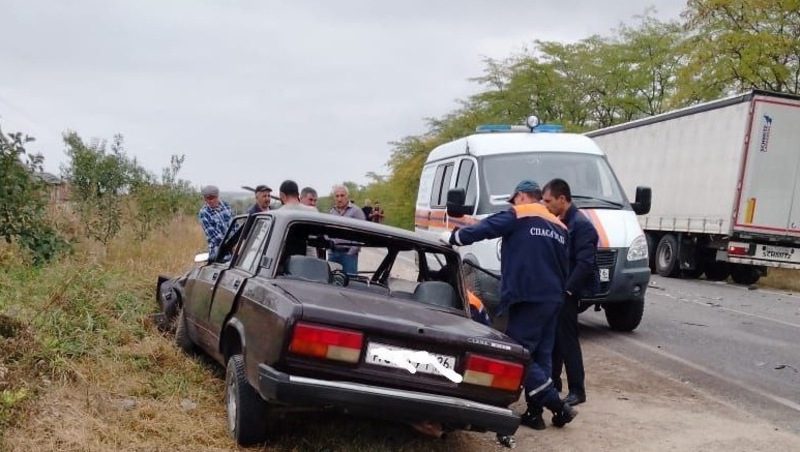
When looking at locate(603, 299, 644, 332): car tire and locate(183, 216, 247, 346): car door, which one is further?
locate(603, 299, 644, 332): car tire

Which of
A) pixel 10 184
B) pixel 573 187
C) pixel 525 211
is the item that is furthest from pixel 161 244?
pixel 525 211

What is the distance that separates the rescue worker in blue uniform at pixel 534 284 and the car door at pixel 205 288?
173cm

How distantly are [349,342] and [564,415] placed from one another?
6.79 ft

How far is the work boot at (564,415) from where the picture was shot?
16.2 feet

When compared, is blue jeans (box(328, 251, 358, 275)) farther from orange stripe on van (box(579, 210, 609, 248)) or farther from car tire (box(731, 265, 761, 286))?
car tire (box(731, 265, 761, 286))

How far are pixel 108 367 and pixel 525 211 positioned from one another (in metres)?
3.16

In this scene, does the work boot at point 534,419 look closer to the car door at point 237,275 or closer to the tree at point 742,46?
the car door at point 237,275

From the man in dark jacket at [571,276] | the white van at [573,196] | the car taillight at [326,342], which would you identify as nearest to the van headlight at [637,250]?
the white van at [573,196]

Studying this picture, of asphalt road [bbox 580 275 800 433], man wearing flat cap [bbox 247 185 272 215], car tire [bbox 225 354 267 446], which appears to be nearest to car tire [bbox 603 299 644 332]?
asphalt road [bbox 580 275 800 433]

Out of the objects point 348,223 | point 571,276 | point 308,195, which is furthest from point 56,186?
point 571,276

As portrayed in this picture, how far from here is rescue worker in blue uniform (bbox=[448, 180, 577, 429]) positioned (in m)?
4.88

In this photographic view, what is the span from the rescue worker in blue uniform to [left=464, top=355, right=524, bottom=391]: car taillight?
3.32ft

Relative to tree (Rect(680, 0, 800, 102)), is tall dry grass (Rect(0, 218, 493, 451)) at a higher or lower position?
lower

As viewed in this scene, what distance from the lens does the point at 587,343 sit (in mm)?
7961
